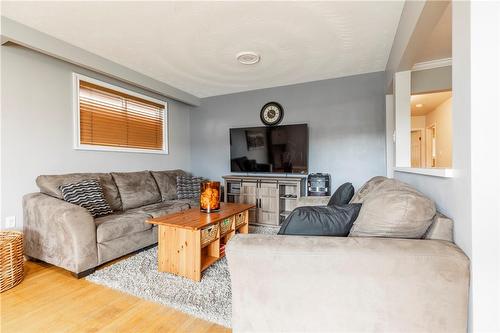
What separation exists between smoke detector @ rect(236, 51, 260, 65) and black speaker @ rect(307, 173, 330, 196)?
1.82m

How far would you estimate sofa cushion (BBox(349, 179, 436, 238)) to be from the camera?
1.10 metres

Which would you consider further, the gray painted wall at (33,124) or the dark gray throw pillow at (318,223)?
the gray painted wall at (33,124)

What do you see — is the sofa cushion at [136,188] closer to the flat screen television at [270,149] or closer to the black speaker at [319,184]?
the flat screen television at [270,149]

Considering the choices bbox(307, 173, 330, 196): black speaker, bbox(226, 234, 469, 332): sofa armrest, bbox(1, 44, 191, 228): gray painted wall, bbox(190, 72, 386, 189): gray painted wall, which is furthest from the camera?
bbox(307, 173, 330, 196): black speaker

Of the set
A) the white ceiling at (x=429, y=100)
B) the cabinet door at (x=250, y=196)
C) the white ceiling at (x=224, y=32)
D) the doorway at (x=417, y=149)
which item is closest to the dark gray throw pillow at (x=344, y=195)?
the white ceiling at (x=224, y=32)

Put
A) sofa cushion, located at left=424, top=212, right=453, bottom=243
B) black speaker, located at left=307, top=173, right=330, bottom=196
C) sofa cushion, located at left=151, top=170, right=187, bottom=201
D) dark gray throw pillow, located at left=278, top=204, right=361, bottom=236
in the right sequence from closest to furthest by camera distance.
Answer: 1. sofa cushion, located at left=424, top=212, right=453, bottom=243
2. dark gray throw pillow, located at left=278, top=204, right=361, bottom=236
3. black speaker, located at left=307, top=173, right=330, bottom=196
4. sofa cushion, located at left=151, top=170, right=187, bottom=201

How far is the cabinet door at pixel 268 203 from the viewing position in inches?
143

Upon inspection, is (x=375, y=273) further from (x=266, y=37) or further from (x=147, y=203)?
(x=147, y=203)

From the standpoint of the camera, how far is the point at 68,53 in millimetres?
2539

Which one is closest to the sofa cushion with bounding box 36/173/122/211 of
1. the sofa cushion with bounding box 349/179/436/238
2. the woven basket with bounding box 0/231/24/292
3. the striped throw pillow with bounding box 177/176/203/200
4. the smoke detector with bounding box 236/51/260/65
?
the woven basket with bounding box 0/231/24/292

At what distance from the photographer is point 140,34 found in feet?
7.78

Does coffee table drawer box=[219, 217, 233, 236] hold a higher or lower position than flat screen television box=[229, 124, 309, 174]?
lower

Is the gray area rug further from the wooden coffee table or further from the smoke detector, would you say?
the smoke detector

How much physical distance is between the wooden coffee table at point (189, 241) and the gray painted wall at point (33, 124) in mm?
1508
